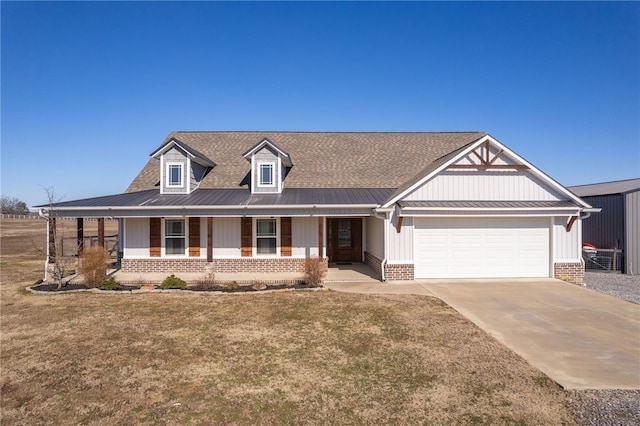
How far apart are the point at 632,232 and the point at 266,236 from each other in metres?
17.1

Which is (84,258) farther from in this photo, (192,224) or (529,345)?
(529,345)

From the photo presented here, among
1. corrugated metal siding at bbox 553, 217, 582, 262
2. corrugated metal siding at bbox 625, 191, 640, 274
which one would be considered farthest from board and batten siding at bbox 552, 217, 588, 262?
corrugated metal siding at bbox 625, 191, 640, 274

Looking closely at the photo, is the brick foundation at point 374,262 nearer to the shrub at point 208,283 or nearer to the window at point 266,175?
the window at point 266,175

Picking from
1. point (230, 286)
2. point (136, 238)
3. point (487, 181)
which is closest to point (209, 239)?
point (230, 286)

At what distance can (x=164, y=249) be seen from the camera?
597 inches

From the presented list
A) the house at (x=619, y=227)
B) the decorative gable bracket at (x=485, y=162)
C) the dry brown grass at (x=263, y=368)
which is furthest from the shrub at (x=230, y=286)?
the house at (x=619, y=227)

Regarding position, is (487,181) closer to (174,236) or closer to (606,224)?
(606,224)

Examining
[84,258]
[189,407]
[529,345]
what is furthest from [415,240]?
[84,258]

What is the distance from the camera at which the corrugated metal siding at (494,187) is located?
45.1 feet

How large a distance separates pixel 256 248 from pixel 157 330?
7.38 metres

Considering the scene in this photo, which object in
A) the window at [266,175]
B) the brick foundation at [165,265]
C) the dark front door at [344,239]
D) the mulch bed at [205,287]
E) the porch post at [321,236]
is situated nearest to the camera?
the mulch bed at [205,287]

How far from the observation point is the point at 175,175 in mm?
16234

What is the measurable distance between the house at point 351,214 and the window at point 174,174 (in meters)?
0.05

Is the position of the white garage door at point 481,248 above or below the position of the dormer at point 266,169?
below
